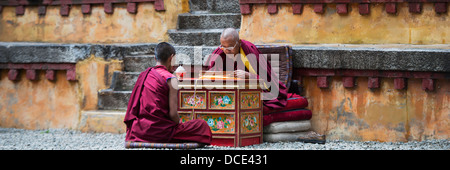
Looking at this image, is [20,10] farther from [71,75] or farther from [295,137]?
[295,137]

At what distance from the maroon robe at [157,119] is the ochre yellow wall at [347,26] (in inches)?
74.1

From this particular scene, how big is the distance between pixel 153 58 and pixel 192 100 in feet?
5.65

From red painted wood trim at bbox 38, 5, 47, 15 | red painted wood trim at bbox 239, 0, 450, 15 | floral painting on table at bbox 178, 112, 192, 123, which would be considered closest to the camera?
floral painting on table at bbox 178, 112, 192, 123

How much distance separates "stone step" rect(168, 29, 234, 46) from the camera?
7.92m

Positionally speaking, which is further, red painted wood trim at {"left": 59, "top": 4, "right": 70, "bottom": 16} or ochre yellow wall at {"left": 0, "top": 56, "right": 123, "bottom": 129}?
red painted wood trim at {"left": 59, "top": 4, "right": 70, "bottom": 16}

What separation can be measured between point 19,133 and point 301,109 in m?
3.82

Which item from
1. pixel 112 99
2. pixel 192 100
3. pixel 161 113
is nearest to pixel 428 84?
pixel 192 100

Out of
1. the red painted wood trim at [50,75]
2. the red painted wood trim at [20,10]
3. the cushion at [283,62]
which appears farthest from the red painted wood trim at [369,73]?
the red painted wood trim at [20,10]

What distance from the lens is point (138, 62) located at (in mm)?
8000

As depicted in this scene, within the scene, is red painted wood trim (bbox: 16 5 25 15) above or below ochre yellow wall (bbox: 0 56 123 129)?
above

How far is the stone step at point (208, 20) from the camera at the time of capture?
8180mm

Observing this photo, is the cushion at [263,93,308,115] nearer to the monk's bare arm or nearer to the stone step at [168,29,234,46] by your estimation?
the monk's bare arm

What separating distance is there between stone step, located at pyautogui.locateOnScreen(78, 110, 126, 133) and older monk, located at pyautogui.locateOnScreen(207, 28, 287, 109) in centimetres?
153

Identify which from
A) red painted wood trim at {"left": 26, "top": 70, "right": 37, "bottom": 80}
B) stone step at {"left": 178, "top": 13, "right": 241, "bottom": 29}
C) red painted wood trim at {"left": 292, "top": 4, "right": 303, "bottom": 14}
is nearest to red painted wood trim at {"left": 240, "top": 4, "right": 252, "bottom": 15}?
red painted wood trim at {"left": 292, "top": 4, "right": 303, "bottom": 14}
